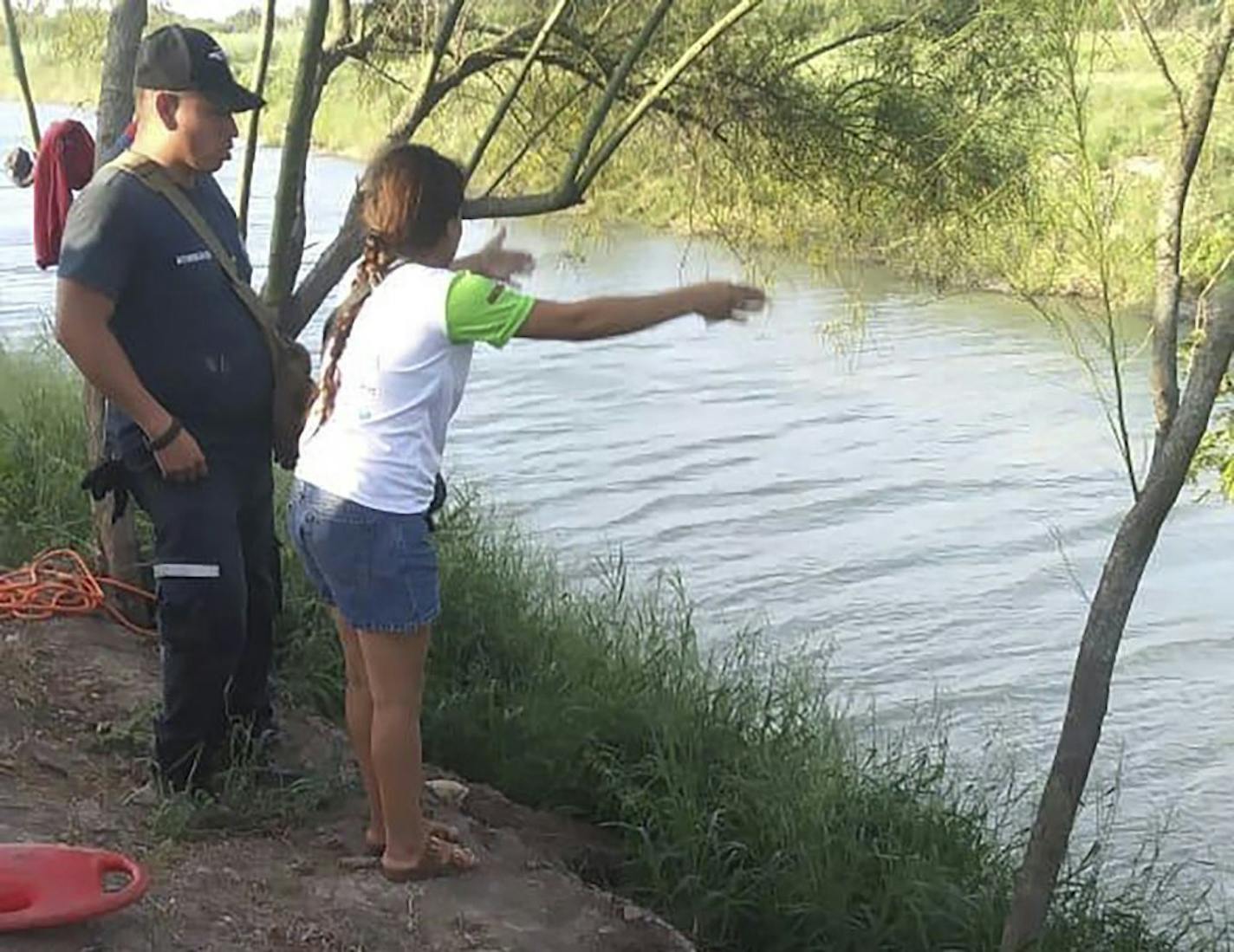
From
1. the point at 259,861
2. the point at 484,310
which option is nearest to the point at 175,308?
the point at 484,310

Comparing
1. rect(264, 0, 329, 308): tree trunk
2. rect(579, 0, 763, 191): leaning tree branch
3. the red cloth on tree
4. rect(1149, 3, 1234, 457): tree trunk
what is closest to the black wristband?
rect(264, 0, 329, 308): tree trunk

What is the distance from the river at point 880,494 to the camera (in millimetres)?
8078

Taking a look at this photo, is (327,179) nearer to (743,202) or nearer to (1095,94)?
(743,202)

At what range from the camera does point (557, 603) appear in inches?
268

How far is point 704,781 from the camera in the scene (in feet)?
17.3

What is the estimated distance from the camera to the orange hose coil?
17.1 feet

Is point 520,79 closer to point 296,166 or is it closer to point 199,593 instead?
point 296,166

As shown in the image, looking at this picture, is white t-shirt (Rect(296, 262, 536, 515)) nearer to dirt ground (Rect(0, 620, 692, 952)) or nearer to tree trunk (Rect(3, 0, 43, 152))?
dirt ground (Rect(0, 620, 692, 952))

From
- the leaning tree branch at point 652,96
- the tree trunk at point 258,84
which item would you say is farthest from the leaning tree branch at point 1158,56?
the tree trunk at point 258,84

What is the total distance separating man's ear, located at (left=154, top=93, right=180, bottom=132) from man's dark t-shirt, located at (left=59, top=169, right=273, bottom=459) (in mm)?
153

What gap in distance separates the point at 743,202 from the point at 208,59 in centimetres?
332

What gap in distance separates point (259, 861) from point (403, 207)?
1.47 meters

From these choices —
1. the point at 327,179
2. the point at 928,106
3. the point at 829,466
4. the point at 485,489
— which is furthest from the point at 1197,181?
the point at 327,179

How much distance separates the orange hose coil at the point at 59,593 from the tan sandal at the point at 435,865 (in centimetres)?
170
